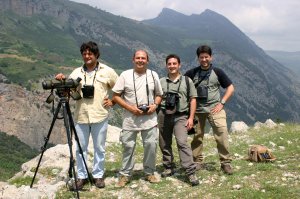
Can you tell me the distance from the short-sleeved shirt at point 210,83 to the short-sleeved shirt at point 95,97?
2.42 metres

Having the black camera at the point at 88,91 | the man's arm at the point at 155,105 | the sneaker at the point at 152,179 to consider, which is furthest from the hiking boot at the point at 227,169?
the black camera at the point at 88,91

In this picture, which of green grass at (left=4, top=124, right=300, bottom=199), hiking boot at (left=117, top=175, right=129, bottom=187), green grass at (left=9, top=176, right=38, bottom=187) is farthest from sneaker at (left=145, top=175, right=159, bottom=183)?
green grass at (left=9, top=176, right=38, bottom=187)

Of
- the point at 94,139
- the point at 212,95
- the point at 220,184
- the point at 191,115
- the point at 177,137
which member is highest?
the point at 212,95

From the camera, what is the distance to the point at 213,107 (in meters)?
9.45

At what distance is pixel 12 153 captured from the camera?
450 feet

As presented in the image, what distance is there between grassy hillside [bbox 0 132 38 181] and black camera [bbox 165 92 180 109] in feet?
354

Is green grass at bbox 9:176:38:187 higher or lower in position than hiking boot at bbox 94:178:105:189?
lower

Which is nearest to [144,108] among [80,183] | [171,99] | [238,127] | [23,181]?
[171,99]

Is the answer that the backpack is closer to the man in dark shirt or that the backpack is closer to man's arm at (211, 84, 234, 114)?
the man in dark shirt

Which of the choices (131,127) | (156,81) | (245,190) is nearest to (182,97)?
(156,81)

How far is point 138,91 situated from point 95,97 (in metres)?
1.05

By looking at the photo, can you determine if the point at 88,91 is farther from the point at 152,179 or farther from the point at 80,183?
the point at 152,179

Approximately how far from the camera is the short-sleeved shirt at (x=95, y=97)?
8.54 meters

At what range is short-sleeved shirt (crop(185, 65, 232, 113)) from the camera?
9.36m
